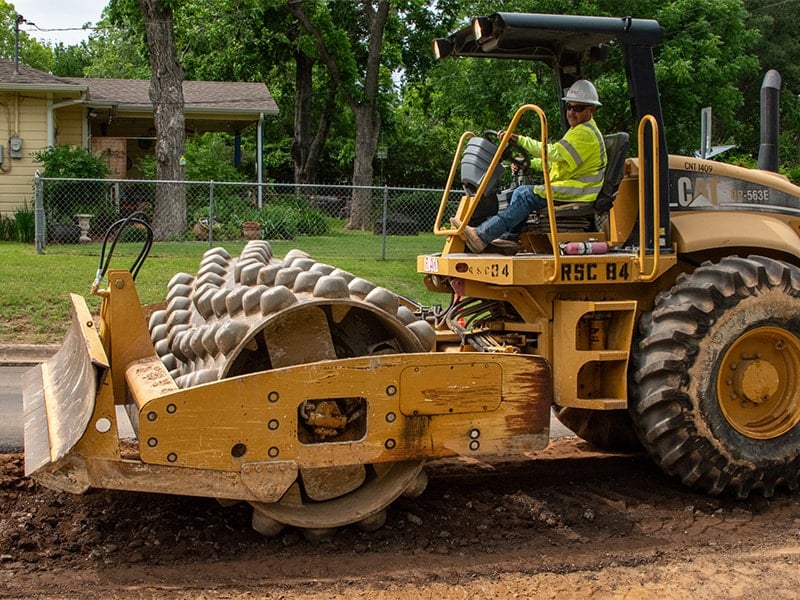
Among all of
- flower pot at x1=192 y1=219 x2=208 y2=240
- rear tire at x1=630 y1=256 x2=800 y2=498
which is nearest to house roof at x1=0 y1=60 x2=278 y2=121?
A: flower pot at x1=192 y1=219 x2=208 y2=240

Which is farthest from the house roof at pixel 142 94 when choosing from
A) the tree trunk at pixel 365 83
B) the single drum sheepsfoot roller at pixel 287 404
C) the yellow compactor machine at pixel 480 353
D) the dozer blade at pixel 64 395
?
the single drum sheepsfoot roller at pixel 287 404

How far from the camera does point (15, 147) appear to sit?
23.3 meters

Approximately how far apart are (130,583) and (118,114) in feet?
81.7

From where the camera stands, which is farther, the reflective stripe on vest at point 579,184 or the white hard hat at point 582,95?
the white hard hat at point 582,95

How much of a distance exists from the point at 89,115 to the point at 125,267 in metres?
12.8

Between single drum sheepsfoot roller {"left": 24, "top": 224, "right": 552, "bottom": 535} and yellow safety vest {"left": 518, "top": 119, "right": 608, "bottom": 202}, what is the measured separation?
1.21 m

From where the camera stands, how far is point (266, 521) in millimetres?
4684

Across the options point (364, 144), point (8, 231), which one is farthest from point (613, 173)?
point (364, 144)

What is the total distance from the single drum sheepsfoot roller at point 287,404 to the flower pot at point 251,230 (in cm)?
1400

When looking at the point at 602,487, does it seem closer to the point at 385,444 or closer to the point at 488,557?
the point at 488,557

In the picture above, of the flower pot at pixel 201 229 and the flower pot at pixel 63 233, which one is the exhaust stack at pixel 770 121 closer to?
the flower pot at pixel 201 229

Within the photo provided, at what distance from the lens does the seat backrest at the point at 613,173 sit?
5723mm

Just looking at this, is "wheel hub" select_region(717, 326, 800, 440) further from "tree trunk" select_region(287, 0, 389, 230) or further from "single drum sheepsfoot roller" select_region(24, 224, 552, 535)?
"tree trunk" select_region(287, 0, 389, 230)

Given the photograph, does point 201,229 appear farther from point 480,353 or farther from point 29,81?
point 480,353
